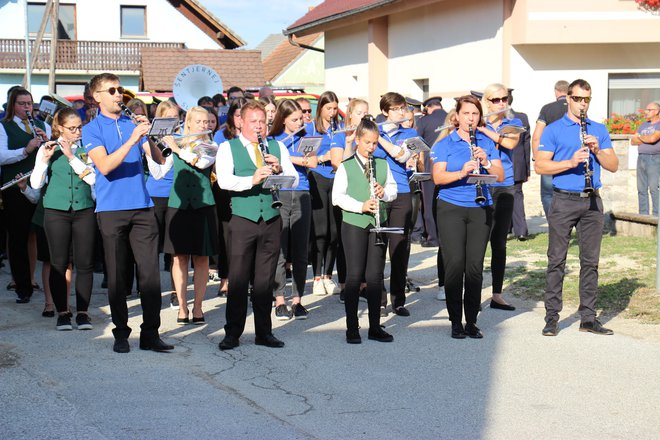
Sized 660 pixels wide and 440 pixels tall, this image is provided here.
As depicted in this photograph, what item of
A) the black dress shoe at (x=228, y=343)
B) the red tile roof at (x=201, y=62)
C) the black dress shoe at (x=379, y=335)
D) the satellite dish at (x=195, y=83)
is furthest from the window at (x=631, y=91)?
the red tile roof at (x=201, y=62)

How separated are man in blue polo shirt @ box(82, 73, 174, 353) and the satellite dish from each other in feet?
31.1

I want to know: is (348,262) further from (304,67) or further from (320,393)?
(304,67)

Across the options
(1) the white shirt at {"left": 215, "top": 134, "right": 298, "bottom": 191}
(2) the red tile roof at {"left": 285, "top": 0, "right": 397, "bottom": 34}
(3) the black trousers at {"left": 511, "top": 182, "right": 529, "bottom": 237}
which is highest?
(2) the red tile roof at {"left": 285, "top": 0, "right": 397, "bottom": 34}

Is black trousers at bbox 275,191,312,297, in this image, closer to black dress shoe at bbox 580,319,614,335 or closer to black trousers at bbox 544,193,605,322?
black trousers at bbox 544,193,605,322

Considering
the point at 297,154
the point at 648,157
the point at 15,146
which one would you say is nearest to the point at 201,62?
the point at 648,157

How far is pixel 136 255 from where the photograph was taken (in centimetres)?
820

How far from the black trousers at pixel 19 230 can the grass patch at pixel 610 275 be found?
16.6 feet

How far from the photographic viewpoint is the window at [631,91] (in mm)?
22109

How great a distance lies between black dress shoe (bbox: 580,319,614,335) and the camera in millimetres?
8500

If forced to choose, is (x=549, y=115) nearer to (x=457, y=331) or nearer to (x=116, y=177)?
(x=457, y=331)

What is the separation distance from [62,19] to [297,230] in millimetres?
44651

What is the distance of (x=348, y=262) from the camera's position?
8.57 meters

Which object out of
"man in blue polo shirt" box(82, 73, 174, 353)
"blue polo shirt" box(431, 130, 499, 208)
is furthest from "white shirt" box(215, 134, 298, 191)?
"blue polo shirt" box(431, 130, 499, 208)

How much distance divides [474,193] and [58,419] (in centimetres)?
395
